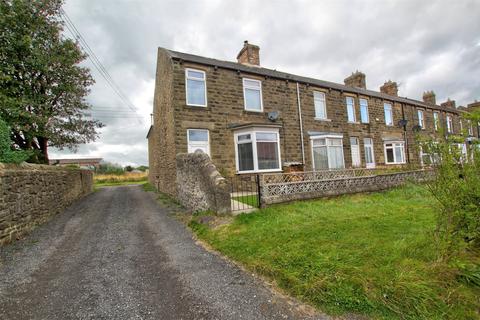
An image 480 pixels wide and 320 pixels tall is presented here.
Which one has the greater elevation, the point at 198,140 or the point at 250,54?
the point at 250,54

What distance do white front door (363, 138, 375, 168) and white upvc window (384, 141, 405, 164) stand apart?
1.80 m

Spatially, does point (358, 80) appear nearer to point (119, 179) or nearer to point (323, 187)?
point (323, 187)

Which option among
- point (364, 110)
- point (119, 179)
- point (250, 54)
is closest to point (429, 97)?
point (364, 110)

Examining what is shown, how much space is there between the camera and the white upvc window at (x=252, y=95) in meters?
13.0

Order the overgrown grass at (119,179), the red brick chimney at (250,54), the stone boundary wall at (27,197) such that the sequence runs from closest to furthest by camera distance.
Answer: the stone boundary wall at (27,197) < the red brick chimney at (250,54) < the overgrown grass at (119,179)

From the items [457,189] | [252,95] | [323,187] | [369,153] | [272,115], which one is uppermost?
[252,95]

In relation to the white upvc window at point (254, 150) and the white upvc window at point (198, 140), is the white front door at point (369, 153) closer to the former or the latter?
the white upvc window at point (254, 150)

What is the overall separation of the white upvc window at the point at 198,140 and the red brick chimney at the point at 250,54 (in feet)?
22.8

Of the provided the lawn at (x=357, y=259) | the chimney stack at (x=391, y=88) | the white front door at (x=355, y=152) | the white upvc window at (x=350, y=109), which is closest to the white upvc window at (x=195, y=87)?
the lawn at (x=357, y=259)

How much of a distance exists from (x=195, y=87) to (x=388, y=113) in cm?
1723

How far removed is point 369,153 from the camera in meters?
17.7

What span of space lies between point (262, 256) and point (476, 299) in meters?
2.76

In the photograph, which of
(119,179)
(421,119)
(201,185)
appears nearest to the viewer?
(201,185)

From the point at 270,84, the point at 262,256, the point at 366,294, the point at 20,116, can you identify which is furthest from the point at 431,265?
the point at 20,116
